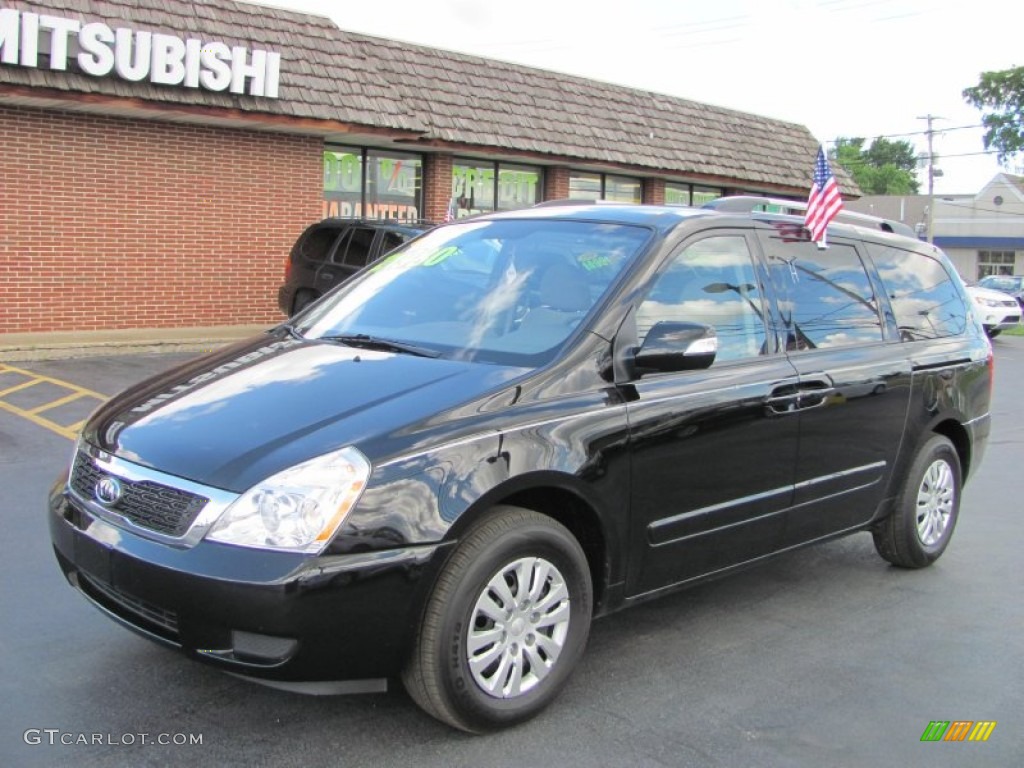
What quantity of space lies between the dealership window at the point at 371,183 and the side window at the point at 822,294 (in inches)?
453

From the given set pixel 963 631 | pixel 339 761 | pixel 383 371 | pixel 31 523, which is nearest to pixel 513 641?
pixel 339 761

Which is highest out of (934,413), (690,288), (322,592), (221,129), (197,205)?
(221,129)

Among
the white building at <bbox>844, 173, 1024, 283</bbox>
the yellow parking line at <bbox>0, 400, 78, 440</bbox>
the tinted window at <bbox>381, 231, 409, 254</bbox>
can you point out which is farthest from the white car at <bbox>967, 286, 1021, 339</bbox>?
the white building at <bbox>844, 173, 1024, 283</bbox>

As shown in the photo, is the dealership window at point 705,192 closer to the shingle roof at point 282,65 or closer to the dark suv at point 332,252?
the shingle roof at point 282,65

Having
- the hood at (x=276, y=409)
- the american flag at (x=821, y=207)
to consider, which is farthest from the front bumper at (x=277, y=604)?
the american flag at (x=821, y=207)

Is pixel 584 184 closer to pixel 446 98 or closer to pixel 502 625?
pixel 446 98

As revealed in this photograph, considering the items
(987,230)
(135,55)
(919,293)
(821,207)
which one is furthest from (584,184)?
(987,230)

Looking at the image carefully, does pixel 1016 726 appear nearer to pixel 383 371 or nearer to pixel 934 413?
pixel 934 413

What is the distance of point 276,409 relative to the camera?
338 centimetres

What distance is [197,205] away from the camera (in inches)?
539

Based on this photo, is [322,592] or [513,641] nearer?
[322,592]

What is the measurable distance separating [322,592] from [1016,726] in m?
2.60

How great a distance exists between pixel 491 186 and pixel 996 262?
2228 inches

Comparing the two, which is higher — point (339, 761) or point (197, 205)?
point (197, 205)
